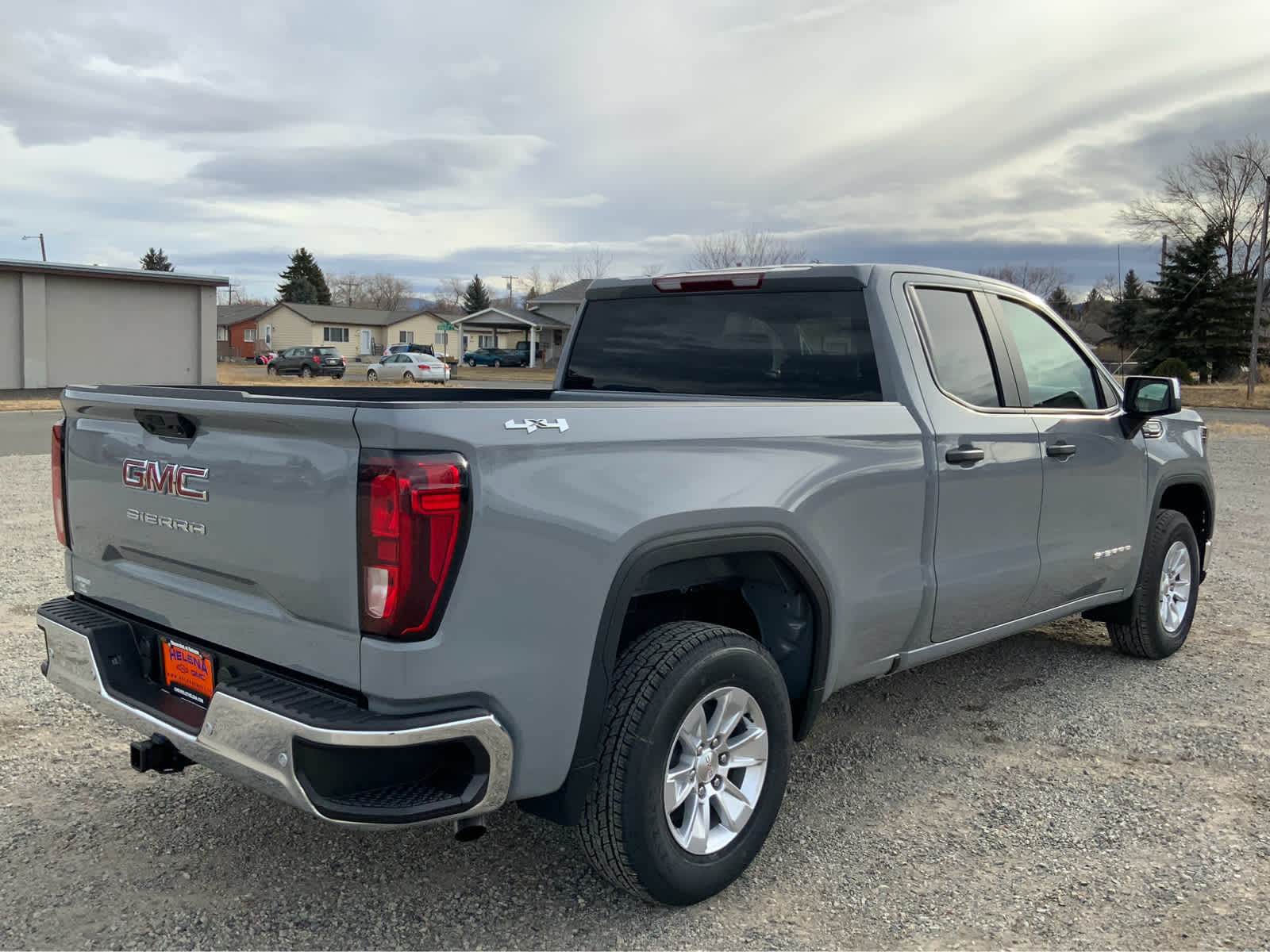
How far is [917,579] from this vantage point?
3.79 meters

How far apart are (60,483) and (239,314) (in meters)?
95.9

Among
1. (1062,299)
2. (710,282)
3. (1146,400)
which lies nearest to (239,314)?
(1062,299)

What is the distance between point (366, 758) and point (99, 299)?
110ft

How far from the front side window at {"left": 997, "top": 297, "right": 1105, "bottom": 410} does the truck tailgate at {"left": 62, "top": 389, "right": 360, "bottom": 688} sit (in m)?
3.14

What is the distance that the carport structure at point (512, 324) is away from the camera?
6850cm

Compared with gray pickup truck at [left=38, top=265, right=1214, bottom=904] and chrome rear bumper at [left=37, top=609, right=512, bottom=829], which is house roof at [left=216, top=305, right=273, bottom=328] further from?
chrome rear bumper at [left=37, top=609, right=512, bottom=829]

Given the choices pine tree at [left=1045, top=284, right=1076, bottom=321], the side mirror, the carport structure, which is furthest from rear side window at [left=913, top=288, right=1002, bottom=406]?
pine tree at [left=1045, top=284, right=1076, bottom=321]

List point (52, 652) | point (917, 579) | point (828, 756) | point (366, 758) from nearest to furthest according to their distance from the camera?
1. point (366, 758)
2. point (52, 652)
3. point (917, 579)
4. point (828, 756)

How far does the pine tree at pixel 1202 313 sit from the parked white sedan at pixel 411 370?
107 feet

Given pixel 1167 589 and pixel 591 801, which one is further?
pixel 1167 589

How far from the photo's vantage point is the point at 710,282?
4.36 metres

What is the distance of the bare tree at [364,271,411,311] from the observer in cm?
12456

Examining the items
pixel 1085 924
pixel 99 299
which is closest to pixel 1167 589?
pixel 1085 924

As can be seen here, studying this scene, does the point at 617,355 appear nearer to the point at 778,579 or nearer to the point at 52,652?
the point at 778,579
